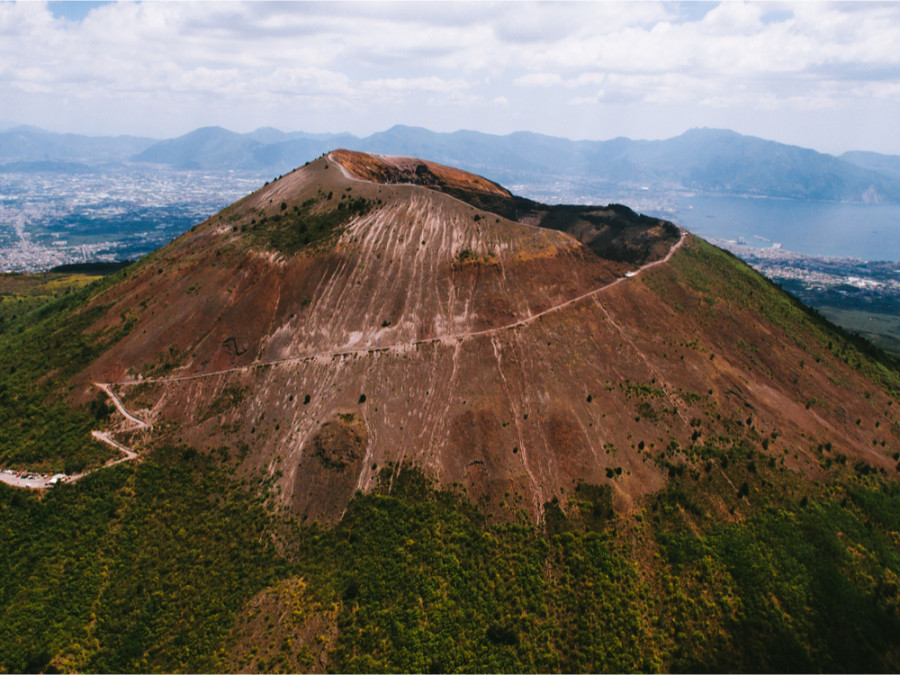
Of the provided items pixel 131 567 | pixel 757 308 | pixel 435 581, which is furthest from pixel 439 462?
pixel 757 308

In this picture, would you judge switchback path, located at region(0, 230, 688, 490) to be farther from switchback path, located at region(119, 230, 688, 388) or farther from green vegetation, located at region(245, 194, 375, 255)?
green vegetation, located at region(245, 194, 375, 255)

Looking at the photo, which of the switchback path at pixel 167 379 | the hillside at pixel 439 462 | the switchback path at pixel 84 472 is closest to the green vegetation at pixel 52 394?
the hillside at pixel 439 462

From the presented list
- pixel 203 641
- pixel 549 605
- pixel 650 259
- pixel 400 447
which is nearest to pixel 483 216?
pixel 650 259

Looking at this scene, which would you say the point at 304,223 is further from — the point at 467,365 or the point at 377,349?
the point at 467,365

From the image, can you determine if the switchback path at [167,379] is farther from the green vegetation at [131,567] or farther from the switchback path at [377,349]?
the green vegetation at [131,567]

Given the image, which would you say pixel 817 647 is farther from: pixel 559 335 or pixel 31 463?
pixel 31 463

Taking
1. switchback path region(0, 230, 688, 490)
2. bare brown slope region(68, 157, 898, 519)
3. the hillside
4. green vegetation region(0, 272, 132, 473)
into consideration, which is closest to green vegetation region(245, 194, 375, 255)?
the hillside
